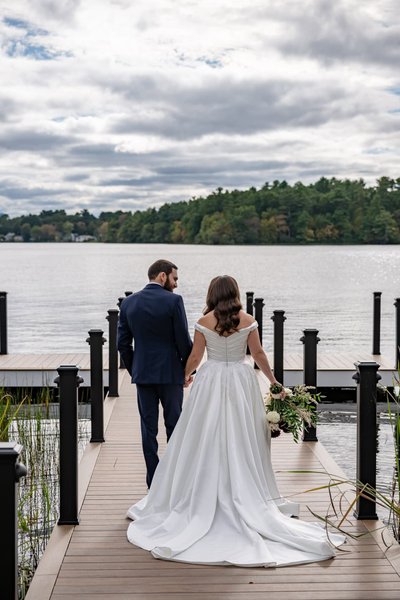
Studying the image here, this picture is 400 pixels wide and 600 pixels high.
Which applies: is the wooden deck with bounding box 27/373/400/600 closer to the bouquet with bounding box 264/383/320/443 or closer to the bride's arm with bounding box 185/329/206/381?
the bouquet with bounding box 264/383/320/443

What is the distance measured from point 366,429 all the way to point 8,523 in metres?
2.98

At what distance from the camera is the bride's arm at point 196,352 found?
252 inches

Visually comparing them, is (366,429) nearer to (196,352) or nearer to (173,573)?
(196,352)

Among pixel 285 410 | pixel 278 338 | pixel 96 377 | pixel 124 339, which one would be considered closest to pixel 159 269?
pixel 124 339

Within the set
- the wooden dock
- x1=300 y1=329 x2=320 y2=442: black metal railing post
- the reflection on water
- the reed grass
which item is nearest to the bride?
the reed grass

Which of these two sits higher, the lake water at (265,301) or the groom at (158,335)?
the groom at (158,335)

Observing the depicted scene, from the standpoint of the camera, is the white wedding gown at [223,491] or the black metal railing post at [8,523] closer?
the black metal railing post at [8,523]

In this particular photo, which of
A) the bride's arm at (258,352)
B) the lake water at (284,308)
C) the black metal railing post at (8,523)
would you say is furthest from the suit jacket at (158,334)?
the lake water at (284,308)

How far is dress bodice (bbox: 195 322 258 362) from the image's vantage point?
6293 mm

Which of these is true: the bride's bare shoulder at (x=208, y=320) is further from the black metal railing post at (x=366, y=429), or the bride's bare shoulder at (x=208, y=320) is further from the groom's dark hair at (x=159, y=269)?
the black metal railing post at (x=366, y=429)

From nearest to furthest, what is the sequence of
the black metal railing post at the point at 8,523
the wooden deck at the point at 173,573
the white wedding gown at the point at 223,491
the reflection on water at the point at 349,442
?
the black metal railing post at the point at 8,523
the wooden deck at the point at 173,573
the white wedding gown at the point at 223,491
the reflection on water at the point at 349,442

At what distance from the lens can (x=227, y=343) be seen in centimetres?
632

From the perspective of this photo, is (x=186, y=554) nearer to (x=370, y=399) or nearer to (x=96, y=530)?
(x=96, y=530)

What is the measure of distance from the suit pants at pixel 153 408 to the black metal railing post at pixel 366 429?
143 centimetres
